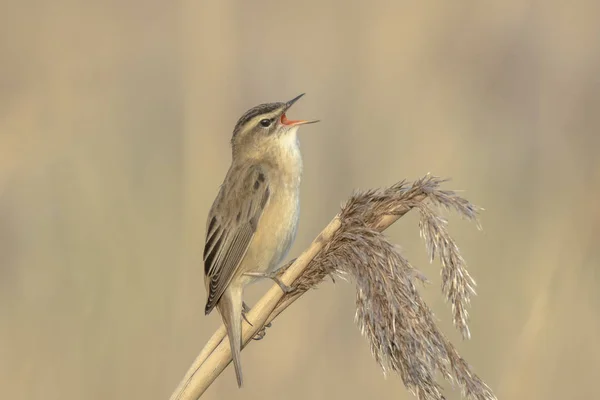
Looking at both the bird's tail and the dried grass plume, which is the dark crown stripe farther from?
the dried grass plume

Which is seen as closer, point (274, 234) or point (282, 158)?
point (274, 234)

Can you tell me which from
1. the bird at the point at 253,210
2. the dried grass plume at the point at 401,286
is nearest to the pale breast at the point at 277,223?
the bird at the point at 253,210

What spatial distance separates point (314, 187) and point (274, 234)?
1188mm

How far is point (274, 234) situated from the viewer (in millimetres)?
3572

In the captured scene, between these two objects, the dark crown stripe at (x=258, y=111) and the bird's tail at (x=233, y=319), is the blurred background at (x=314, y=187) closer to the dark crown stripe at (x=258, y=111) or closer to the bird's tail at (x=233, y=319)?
the dark crown stripe at (x=258, y=111)

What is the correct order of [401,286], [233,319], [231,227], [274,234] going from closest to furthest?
[401,286], [233,319], [231,227], [274,234]

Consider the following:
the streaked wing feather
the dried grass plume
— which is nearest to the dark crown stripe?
the streaked wing feather

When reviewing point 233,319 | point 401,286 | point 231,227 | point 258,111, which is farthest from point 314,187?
point 401,286

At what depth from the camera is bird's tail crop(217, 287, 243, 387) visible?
2574 mm

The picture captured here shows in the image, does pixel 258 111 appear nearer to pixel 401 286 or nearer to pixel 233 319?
pixel 233 319

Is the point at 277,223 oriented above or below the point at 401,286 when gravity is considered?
below

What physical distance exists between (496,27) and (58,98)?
2.98 meters

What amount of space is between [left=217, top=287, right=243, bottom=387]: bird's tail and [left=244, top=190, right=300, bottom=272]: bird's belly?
0.28 m

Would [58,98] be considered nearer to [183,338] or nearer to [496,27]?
[183,338]
